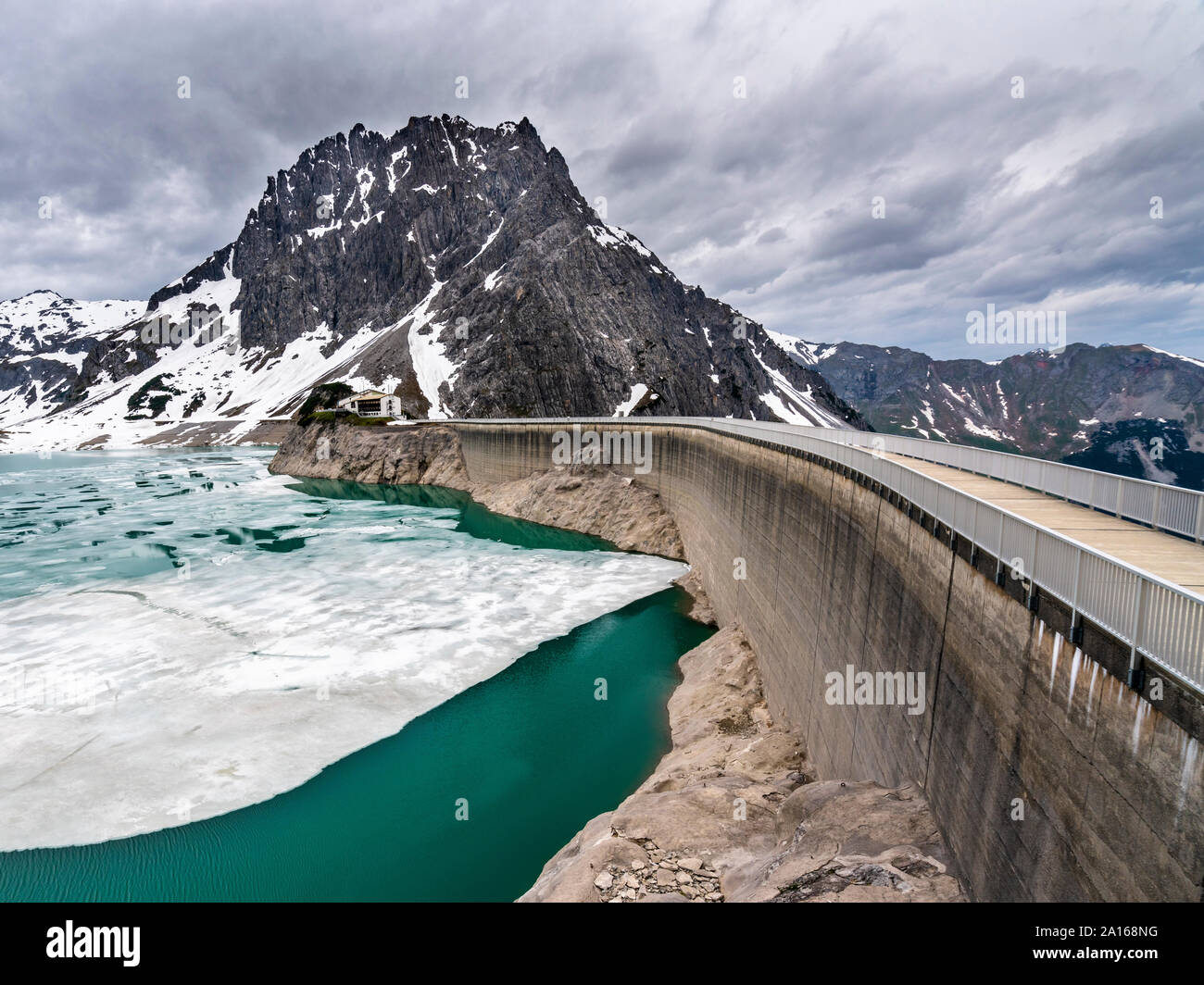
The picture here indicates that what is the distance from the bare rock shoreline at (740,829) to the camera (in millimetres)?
9367

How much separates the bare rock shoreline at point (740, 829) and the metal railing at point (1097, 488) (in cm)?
689

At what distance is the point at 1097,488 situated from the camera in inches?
536

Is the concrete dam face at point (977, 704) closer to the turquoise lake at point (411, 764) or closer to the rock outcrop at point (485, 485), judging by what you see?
the turquoise lake at point (411, 764)

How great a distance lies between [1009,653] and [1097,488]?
7195 mm

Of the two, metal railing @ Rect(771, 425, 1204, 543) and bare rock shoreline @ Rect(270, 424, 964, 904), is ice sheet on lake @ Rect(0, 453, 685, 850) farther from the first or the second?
metal railing @ Rect(771, 425, 1204, 543)

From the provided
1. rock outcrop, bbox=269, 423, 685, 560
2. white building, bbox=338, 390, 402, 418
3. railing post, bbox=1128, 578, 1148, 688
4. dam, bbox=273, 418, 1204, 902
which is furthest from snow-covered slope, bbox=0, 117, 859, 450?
railing post, bbox=1128, 578, 1148, 688

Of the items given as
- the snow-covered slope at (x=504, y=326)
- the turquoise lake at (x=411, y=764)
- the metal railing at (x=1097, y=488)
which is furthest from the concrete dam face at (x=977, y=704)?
the snow-covered slope at (x=504, y=326)

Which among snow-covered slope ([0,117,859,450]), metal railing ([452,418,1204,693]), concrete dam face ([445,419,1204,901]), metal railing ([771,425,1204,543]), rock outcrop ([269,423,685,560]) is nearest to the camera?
metal railing ([452,418,1204,693])

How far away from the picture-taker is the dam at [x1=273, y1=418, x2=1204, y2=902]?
6078 mm

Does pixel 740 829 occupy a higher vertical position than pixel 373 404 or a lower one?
lower

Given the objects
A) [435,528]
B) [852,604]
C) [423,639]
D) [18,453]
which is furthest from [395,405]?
[18,453]

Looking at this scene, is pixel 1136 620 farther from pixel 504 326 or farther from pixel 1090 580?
pixel 504 326

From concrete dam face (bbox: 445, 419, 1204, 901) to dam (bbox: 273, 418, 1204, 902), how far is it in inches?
1.3

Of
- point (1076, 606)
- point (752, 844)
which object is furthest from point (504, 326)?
point (1076, 606)
